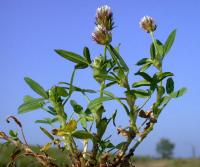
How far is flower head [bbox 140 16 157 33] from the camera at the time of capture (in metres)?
1.26

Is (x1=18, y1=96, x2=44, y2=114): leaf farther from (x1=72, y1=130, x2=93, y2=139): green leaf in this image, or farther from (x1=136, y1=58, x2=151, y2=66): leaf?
(x1=136, y1=58, x2=151, y2=66): leaf

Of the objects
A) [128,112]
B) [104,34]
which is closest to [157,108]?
[128,112]

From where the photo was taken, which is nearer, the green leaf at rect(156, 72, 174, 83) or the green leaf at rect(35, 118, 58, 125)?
the green leaf at rect(156, 72, 174, 83)

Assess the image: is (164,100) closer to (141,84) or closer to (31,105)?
(141,84)

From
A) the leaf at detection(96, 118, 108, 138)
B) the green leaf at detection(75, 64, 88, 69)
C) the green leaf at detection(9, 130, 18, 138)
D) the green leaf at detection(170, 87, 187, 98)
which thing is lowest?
the green leaf at detection(9, 130, 18, 138)

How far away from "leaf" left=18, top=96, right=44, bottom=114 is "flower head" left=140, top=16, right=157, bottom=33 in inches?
14.5

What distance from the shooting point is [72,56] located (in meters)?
1.20

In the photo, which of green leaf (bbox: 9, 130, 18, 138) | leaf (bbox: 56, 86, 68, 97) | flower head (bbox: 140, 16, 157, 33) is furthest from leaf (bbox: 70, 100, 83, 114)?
flower head (bbox: 140, 16, 157, 33)

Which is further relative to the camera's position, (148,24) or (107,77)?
(148,24)

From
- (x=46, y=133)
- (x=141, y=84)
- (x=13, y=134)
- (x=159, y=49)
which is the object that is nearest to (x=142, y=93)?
(x=141, y=84)

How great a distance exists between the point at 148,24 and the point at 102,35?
0.24 m

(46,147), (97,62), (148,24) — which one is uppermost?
(148,24)

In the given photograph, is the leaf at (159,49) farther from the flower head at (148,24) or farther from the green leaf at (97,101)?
the green leaf at (97,101)

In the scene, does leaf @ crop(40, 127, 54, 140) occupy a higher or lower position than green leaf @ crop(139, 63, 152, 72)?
lower
